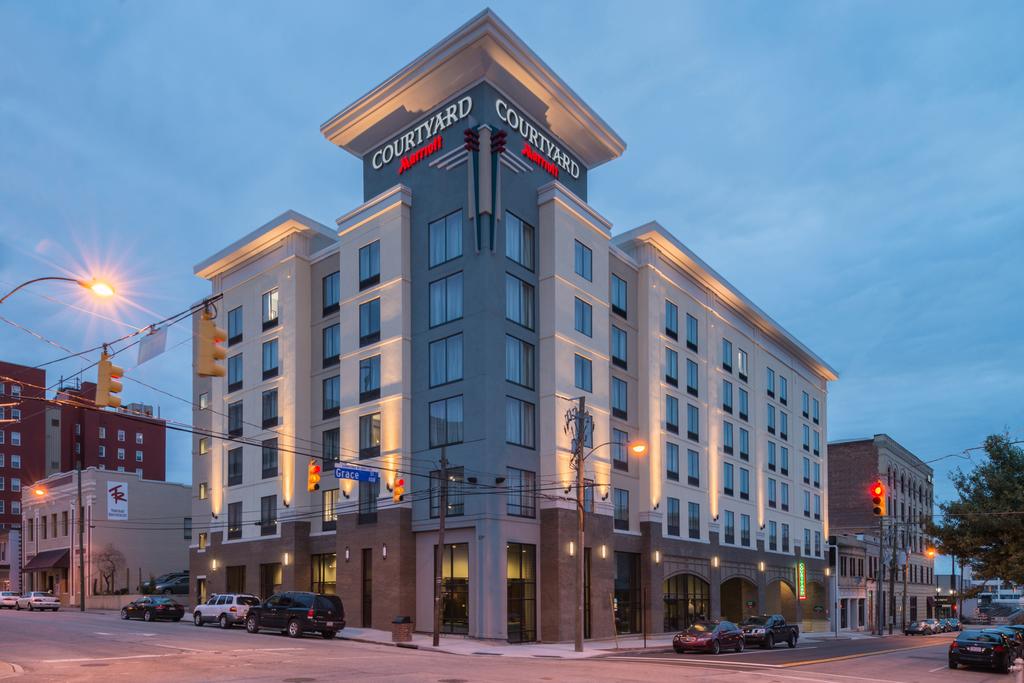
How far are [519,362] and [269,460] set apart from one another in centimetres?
1873

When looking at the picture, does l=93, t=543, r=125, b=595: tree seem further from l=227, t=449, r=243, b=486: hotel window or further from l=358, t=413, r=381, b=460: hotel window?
l=358, t=413, r=381, b=460: hotel window

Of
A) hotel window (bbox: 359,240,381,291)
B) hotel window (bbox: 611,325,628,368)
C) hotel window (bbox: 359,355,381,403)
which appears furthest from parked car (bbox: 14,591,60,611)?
hotel window (bbox: 611,325,628,368)

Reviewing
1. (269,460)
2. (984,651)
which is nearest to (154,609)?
(269,460)

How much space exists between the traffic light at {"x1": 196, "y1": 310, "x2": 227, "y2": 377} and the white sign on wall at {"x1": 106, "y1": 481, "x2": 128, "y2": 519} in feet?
219

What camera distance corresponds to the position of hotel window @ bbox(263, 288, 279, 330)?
58000 millimetres

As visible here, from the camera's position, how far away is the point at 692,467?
204 feet

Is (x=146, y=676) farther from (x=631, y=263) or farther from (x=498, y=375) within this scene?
(x=631, y=263)

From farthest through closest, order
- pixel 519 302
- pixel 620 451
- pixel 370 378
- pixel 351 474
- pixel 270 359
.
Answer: pixel 270 359
pixel 620 451
pixel 370 378
pixel 519 302
pixel 351 474

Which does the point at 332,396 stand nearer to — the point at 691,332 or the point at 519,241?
the point at 519,241

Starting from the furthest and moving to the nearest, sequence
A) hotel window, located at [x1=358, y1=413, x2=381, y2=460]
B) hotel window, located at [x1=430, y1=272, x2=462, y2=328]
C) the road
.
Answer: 1. hotel window, located at [x1=358, y1=413, x2=381, y2=460]
2. hotel window, located at [x1=430, y1=272, x2=462, y2=328]
3. the road

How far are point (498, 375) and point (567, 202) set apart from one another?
36.8ft

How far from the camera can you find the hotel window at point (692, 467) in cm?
6138

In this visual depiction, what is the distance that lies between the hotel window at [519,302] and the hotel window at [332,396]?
12.7m

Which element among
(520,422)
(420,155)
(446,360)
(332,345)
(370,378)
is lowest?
(520,422)
